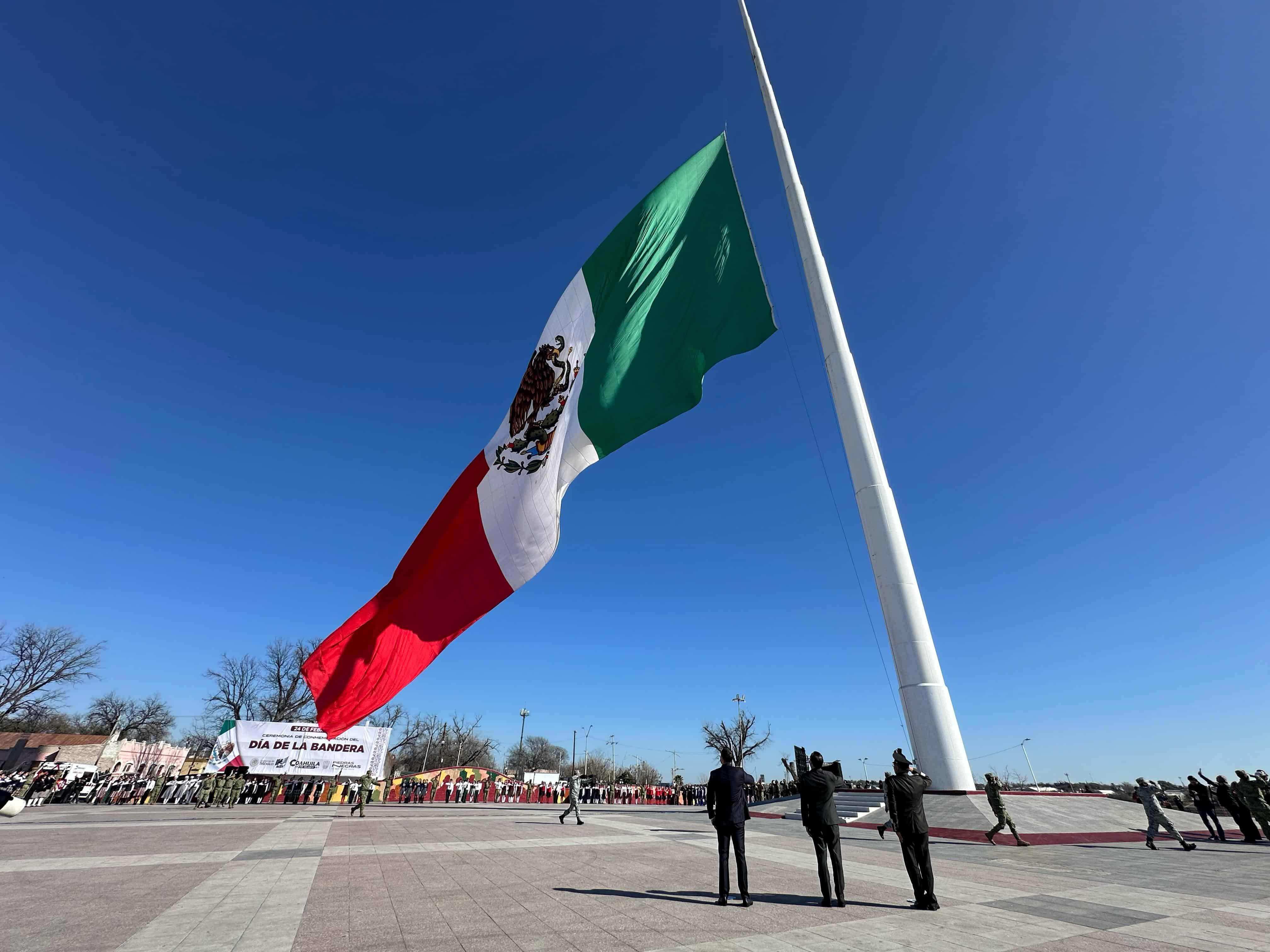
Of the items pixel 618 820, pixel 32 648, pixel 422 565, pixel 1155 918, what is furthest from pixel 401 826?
pixel 32 648

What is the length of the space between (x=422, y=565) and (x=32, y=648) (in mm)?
67121

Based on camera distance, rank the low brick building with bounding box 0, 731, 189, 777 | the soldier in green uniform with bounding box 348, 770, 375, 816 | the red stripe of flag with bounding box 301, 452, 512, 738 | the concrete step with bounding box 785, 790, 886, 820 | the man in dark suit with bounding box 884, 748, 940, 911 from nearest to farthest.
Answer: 1. the man in dark suit with bounding box 884, 748, 940, 911
2. the red stripe of flag with bounding box 301, 452, 512, 738
3. the concrete step with bounding box 785, 790, 886, 820
4. the soldier in green uniform with bounding box 348, 770, 375, 816
5. the low brick building with bounding box 0, 731, 189, 777

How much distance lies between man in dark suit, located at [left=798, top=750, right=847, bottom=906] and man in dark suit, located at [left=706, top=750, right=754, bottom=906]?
692 mm

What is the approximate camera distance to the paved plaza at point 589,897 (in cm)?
497

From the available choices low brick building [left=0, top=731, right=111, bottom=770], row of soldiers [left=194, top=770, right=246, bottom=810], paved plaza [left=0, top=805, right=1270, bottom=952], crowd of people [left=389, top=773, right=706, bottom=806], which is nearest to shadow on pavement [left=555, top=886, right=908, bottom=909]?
paved plaza [left=0, top=805, right=1270, bottom=952]

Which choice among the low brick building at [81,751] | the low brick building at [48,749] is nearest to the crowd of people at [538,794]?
the low brick building at [81,751]

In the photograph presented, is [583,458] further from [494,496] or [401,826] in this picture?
[401,826]

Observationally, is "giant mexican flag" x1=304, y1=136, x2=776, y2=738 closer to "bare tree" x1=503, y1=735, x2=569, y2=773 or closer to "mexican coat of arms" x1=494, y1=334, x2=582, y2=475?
"mexican coat of arms" x1=494, y1=334, x2=582, y2=475

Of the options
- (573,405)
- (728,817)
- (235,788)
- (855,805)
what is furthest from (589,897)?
(235,788)

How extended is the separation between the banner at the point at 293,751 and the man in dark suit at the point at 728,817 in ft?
94.3

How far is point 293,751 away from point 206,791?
409cm

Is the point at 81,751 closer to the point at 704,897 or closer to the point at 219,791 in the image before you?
the point at 219,791

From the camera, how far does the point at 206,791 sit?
2653 cm

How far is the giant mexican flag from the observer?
412 inches
